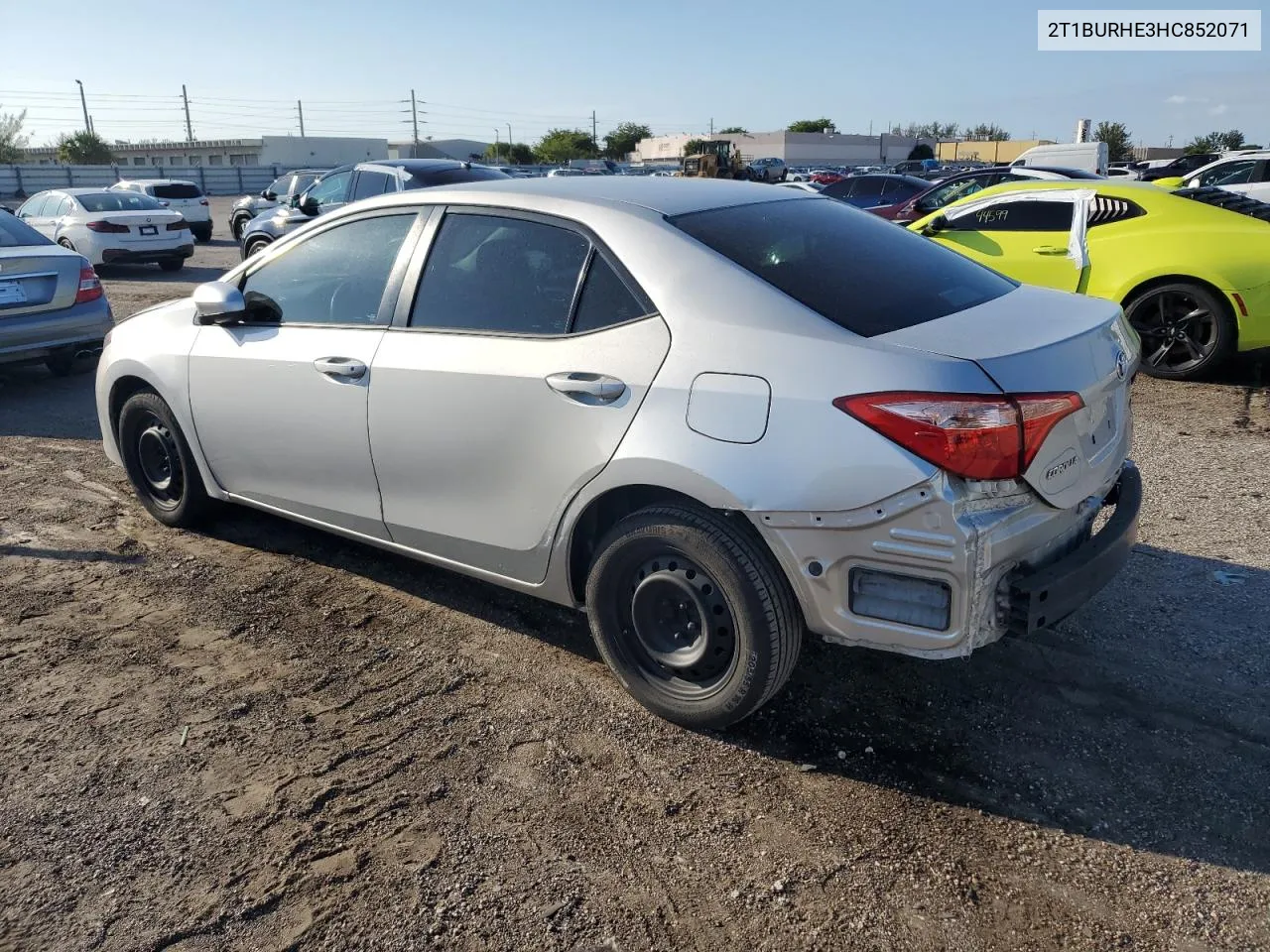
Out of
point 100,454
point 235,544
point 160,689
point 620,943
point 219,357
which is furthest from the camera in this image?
point 100,454

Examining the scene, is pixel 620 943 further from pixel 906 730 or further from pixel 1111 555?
pixel 1111 555

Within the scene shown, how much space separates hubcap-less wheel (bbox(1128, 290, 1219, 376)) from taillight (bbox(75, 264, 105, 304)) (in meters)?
8.74

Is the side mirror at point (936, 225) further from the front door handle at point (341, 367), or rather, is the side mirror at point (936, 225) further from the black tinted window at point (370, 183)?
the black tinted window at point (370, 183)

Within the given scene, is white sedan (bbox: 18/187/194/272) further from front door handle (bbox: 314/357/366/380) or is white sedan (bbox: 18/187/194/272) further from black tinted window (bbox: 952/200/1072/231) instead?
front door handle (bbox: 314/357/366/380)

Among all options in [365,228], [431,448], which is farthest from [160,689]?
[365,228]

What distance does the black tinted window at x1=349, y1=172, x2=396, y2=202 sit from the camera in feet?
40.7

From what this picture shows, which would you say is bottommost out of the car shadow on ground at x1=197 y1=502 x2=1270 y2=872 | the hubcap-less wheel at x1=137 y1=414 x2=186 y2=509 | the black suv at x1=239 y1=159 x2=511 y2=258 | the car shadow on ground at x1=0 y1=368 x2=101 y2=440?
the car shadow on ground at x1=197 y1=502 x2=1270 y2=872

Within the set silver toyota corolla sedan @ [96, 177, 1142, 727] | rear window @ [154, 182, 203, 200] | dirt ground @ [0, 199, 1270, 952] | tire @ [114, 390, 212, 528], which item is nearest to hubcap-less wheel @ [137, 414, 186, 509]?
tire @ [114, 390, 212, 528]

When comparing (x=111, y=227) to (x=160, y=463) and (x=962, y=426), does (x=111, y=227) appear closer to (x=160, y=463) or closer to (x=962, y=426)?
(x=160, y=463)

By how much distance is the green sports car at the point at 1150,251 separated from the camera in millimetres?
7141

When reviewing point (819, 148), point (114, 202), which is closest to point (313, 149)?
point (819, 148)

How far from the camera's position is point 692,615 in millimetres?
3113

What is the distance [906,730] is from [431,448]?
75.5 inches

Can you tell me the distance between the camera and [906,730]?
3.19 m
